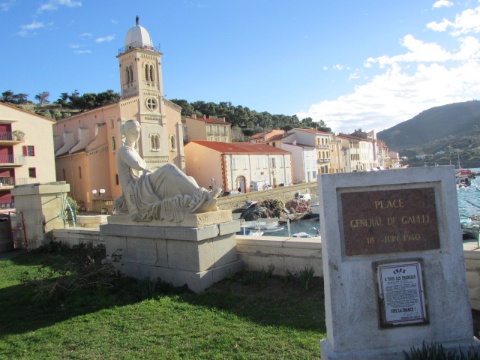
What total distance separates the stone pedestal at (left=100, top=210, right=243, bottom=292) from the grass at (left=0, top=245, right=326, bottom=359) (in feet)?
0.83

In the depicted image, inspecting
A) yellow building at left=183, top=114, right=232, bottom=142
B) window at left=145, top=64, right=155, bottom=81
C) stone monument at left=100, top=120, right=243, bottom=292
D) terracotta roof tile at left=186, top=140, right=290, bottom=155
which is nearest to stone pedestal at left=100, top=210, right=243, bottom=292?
stone monument at left=100, top=120, right=243, bottom=292

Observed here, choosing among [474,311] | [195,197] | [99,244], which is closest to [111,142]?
[99,244]

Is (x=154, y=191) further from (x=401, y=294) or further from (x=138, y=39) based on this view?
(x=138, y=39)

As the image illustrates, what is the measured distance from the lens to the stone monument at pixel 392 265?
365 cm

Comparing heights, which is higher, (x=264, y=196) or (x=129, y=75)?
(x=129, y=75)

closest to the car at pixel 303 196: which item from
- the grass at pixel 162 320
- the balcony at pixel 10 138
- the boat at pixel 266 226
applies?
the boat at pixel 266 226

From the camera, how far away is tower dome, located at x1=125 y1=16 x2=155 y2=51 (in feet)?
165

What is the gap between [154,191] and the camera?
24.1ft

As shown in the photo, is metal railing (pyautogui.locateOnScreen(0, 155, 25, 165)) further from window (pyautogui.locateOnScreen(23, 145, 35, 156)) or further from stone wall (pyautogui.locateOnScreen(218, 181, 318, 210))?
stone wall (pyautogui.locateOnScreen(218, 181, 318, 210))

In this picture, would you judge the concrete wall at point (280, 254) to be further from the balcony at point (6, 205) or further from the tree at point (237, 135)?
the tree at point (237, 135)

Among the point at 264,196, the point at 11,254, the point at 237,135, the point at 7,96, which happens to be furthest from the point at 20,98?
the point at 11,254

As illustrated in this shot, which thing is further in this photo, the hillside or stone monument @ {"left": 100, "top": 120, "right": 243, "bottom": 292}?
the hillside

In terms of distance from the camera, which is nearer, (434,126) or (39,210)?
(39,210)

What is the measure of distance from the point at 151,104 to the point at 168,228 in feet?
147
